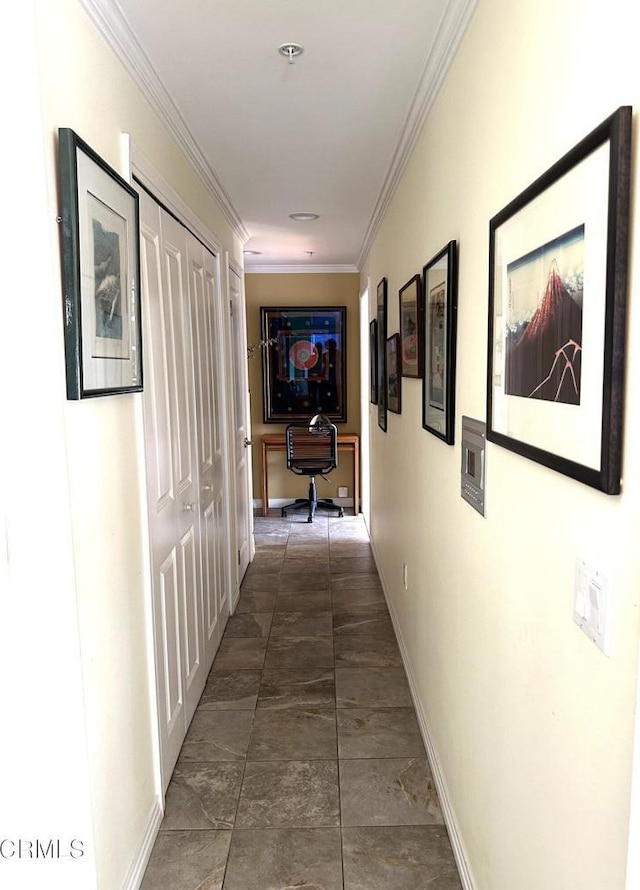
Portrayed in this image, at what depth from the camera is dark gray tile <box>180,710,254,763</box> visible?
2215mm

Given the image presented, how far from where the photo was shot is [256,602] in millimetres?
3676

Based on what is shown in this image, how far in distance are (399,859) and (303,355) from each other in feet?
15.3

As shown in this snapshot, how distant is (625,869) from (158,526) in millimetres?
1548

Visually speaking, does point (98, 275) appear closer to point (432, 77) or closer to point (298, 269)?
point (432, 77)

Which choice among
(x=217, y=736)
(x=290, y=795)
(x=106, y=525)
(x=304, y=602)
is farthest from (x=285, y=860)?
(x=304, y=602)

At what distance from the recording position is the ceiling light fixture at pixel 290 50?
5.58 feet

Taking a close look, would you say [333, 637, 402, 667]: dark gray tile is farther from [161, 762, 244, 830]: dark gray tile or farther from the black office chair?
the black office chair

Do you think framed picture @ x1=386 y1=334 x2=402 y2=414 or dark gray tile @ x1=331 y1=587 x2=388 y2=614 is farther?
dark gray tile @ x1=331 y1=587 x2=388 y2=614

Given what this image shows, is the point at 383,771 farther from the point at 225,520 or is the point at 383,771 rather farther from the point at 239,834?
the point at 225,520

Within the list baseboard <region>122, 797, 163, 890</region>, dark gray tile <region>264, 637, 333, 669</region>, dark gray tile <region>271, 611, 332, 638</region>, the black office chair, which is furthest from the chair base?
baseboard <region>122, 797, 163, 890</region>

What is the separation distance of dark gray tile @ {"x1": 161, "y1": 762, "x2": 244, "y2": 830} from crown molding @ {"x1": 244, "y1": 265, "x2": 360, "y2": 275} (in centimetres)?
466

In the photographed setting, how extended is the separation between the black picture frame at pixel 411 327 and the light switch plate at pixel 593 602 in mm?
1467

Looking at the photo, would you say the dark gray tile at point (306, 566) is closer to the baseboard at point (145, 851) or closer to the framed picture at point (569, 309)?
the baseboard at point (145, 851)

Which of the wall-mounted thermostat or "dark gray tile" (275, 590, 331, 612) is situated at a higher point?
the wall-mounted thermostat
